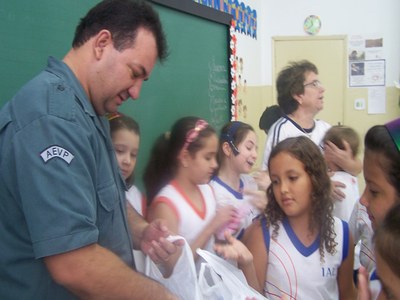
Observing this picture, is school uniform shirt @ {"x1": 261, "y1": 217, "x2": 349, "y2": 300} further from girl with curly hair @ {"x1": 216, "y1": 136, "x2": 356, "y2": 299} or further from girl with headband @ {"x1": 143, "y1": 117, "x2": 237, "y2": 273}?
girl with headband @ {"x1": 143, "y1": 117, "x2": 237, "y2": 273}

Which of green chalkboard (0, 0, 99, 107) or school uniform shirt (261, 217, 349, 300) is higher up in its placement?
green chalkboard (0, 0, 99, 107)

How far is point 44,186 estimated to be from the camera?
0.85m

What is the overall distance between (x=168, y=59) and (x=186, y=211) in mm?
771

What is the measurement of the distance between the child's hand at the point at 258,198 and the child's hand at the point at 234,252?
1.00 ft

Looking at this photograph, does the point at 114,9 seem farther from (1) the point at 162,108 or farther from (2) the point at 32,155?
(1) the point at 162,108

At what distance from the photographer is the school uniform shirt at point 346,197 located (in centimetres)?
197

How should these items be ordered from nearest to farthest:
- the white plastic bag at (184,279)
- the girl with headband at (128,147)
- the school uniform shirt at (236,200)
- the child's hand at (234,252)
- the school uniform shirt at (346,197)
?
1. the white plastic bag at (184,279)
2. the child's hand at (234,252)
3. the girl with headband at (128,147)
4. the school uniform shirt at (236,200)
5. the school uniform shirt at (346,197)

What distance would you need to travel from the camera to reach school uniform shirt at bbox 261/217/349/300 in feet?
4.84

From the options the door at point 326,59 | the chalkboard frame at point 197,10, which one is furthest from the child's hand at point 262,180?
the door at point 326,59

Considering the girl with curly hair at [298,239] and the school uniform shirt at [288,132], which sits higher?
the school uniform shirt at [288,132]

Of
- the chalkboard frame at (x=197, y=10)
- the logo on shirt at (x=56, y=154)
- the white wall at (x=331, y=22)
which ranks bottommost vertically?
the logo on shirt at (x=56, y=154)

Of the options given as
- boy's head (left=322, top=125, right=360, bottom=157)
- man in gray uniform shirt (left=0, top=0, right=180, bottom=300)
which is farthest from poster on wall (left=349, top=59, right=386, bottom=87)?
man in gray uniform shirt (left=0, top=0, right=180, bottom=300)

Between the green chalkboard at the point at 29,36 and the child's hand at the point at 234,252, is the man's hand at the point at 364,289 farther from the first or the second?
the green chalkboard at the point at 29,36

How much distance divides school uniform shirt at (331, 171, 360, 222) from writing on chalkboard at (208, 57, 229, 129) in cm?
78
